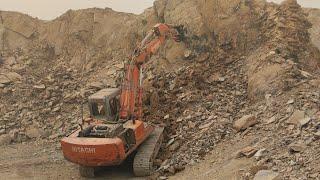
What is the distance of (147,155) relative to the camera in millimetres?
12719

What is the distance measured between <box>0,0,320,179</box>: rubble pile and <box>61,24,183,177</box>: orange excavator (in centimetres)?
52

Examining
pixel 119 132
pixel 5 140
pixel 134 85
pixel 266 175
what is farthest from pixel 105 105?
pixel 266 175

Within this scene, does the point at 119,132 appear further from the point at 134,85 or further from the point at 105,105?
the point at 134,85

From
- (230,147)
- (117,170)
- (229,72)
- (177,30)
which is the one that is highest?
Result: (177,30)

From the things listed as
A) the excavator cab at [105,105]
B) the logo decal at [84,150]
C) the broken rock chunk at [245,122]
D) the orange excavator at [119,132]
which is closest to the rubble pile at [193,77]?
the broken rock chunk at [245,122]

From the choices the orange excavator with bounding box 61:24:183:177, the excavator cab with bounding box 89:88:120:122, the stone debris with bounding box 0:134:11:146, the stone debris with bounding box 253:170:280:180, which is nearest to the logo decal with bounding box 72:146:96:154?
the orange excavator with bounding box 61:24:183:177

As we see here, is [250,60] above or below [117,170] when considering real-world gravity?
above

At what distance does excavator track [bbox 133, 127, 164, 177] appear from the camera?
12477 mm

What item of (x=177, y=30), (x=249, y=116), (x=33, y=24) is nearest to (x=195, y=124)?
(x=249, y=116)

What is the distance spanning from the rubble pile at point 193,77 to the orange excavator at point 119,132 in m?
0.52

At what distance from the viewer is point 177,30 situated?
1722 cm

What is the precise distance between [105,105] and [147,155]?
1.69m

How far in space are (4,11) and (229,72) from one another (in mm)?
10548

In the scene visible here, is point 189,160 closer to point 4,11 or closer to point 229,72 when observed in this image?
point 229,72
